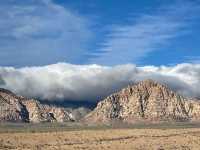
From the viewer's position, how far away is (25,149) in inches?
4892

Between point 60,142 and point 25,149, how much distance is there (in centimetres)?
2467

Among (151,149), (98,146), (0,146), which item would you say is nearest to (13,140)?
(0,146)

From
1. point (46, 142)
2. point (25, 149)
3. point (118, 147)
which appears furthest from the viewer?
point (46, 142)

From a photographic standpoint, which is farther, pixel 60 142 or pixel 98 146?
pixel 60 142

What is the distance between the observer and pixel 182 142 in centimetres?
15275

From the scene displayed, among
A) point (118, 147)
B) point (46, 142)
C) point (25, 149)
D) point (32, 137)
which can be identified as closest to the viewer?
point (25, 149)

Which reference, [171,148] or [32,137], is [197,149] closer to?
[171,148]

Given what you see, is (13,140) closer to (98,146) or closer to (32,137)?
(32,137)

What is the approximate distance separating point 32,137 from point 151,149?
144 feet

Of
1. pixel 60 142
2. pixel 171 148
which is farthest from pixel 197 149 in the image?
pixel 60 142

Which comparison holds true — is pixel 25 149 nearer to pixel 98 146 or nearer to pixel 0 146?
pixel 0 146

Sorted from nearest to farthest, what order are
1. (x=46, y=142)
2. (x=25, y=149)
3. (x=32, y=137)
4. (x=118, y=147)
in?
(x=25, y=149) < (x=118, y=147) < (x=46, y=142) < (x=32, y=137)

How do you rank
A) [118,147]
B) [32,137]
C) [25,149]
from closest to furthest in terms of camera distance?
[25,149], [118,147], [32,137]

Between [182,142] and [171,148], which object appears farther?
[182,142]
